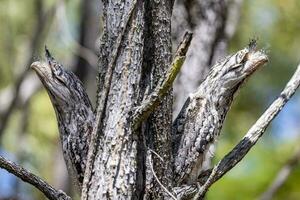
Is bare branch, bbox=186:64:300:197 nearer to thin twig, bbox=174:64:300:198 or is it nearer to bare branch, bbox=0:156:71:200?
thin twig, bbox=174:64:300:198

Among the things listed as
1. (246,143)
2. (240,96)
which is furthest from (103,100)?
(240,96)

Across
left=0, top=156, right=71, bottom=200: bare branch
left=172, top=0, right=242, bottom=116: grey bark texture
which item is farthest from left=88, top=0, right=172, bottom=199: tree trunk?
left=172, top=0, right=242, bottom=116: grey bark texture

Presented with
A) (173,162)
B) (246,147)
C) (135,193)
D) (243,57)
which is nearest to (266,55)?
(243,57)

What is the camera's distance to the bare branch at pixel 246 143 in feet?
7.32

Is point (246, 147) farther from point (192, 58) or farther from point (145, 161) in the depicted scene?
point (192, 58)

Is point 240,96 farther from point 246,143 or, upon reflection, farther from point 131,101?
point 131,101

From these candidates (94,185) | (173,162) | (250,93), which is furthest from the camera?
(250,93)

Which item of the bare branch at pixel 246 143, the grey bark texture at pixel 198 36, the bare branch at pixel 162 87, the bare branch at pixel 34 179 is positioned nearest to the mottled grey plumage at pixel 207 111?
the bare branch at pixel 246 143

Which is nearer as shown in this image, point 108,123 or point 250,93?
point 108,123

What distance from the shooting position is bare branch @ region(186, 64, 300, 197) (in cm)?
223

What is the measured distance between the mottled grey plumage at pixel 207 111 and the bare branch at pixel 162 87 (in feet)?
0.78

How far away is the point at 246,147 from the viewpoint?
2.32 m

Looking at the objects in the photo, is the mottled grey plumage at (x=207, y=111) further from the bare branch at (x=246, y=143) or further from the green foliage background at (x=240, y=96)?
the green foliage background at (x=240, y=96)

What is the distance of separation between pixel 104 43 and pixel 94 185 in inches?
17.2
